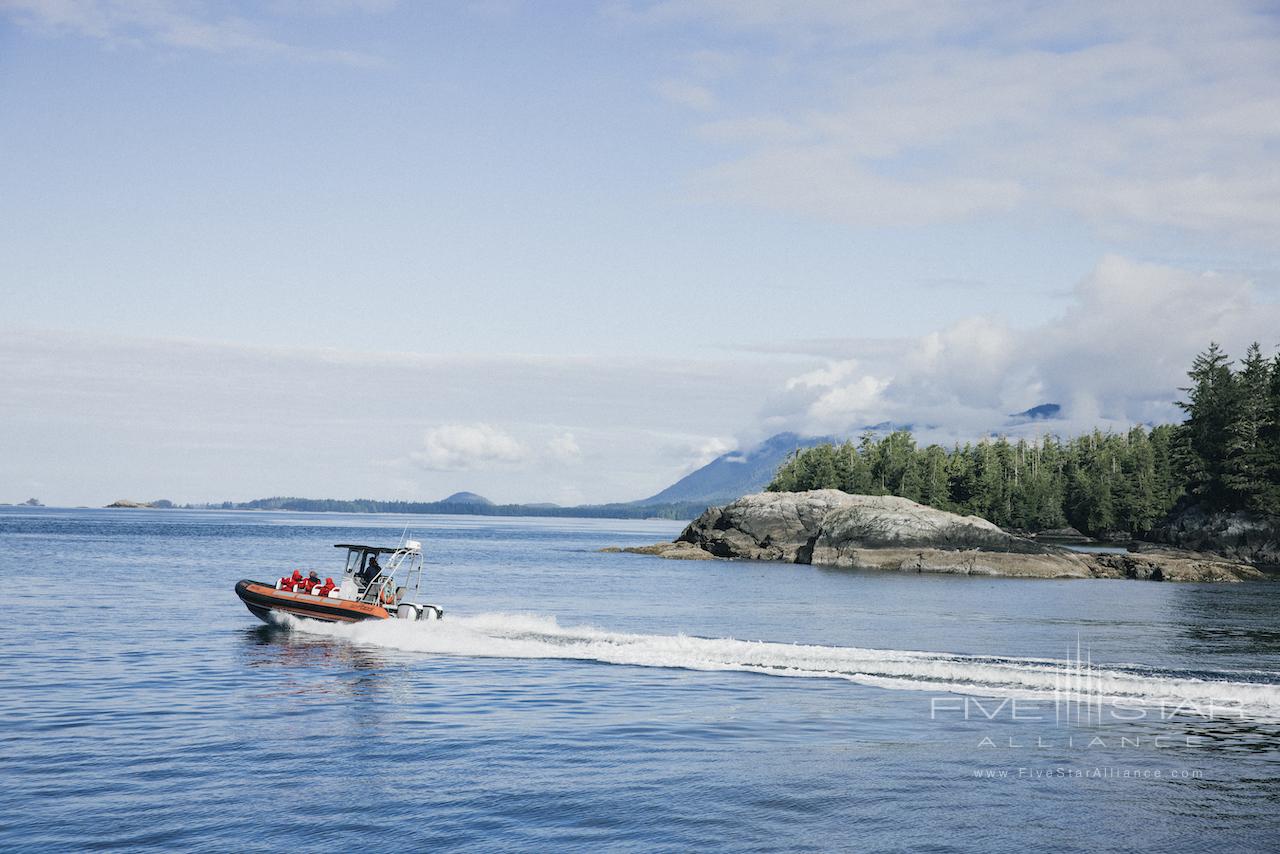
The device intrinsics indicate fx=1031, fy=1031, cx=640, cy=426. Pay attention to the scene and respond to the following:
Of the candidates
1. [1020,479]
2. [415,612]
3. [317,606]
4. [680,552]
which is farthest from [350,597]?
[1020,479]

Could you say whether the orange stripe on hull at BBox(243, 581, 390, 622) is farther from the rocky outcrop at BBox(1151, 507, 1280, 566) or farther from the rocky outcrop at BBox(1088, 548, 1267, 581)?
the rocky outcrop at BBox(1151, 507, 1280, 566)

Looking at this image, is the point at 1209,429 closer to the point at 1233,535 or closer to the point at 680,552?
the point at 1233,535

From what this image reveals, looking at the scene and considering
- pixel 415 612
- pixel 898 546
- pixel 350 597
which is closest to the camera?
pixel 415 612

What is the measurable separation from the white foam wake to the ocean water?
15 centimetres

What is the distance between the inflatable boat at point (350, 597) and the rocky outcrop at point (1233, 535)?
90.4 m

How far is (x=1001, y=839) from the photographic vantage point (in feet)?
52.9

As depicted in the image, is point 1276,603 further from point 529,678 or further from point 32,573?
point 32,573

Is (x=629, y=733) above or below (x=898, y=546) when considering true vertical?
below

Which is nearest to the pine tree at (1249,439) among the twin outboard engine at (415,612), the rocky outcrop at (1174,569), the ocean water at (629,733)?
the rocky outcrop at (1174,569)

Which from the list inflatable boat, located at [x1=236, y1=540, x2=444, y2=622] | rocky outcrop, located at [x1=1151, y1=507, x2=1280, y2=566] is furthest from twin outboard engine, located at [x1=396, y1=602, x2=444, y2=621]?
rocky outcrop, located at [x1=1151, y1=507, x2=1280, y2=566]

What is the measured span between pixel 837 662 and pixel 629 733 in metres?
11.8

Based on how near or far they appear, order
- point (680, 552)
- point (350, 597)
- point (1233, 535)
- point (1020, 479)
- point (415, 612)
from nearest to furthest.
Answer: point (415, 612) < point (350, 597) < point (1233, 535) < point (680, 552) < point (1020, 479)

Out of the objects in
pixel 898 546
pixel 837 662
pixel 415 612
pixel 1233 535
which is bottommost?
pixel 837 662

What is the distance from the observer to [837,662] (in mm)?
32812
